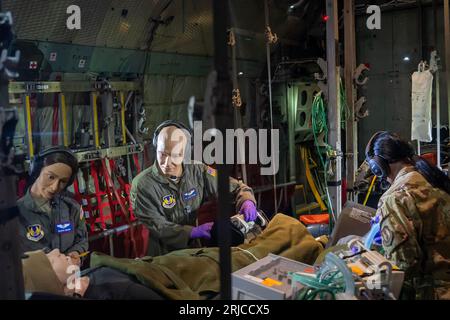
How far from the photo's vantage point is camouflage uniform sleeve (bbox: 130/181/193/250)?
13.8 feet

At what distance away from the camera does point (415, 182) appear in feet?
9.02

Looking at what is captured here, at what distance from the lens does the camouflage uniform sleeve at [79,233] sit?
369 cm

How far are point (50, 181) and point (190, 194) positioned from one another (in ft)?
4.45

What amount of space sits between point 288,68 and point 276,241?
150 inches

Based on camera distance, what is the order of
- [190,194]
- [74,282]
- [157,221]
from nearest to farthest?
1. [74,282]
2. [157,221]
3. [190,194]

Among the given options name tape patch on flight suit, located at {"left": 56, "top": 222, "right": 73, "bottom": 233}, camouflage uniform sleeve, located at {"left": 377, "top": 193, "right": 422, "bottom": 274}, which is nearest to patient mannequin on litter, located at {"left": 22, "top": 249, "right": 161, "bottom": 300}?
name tape patch on flight suit, located at {"left": 56, "top": 222, "right": 73, "bottom": 233}

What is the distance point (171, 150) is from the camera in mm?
4258

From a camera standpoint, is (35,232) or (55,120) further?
(55,120)

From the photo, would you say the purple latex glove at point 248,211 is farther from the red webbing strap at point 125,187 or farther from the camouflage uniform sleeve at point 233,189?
the red webbing strap at point 125,187

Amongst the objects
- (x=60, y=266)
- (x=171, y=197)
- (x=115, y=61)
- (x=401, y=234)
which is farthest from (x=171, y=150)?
(x=401, y=234)

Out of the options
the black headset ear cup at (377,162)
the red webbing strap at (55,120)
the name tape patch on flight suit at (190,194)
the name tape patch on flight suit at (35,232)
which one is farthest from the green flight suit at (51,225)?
the black headset ear cup at (377,162)

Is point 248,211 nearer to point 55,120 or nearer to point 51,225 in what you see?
point 51,225
